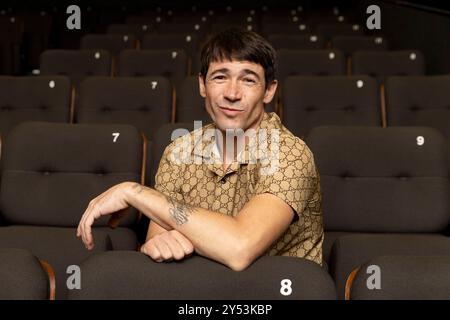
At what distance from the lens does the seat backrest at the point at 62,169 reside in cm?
89

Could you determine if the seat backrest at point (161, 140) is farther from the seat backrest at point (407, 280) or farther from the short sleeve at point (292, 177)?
the seat backrest at point (407, 280)

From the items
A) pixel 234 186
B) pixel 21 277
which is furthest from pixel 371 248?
pixel 21 277

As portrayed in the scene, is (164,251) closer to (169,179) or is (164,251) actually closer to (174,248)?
(174,248)

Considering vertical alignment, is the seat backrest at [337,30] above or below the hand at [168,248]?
above

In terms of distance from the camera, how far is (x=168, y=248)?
44 centimetres

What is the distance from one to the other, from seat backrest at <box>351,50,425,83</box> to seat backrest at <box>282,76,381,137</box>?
14.8 inches

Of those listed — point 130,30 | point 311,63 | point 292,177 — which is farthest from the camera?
point 130,30

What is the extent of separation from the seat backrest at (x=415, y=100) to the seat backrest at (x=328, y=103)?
4cm

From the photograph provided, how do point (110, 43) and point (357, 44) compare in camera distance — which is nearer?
point (357, 44)

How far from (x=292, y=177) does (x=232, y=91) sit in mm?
101

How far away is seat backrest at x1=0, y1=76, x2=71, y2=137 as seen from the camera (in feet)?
4.31

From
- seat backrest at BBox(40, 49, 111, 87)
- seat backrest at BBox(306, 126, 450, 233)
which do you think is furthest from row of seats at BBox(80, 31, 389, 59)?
seat backrest at BBox(306, 126, 450, 233)

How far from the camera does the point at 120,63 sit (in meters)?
1.66

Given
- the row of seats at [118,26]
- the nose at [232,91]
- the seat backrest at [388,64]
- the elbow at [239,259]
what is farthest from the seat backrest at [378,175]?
the row of seats at [118,26]
